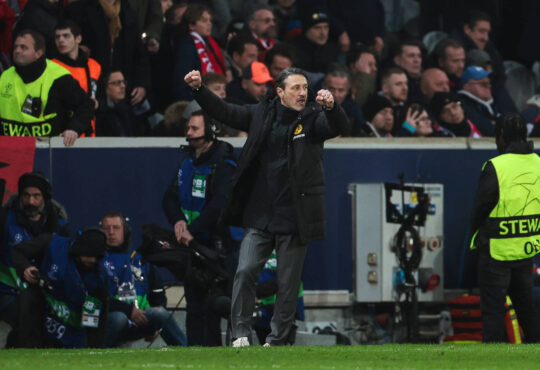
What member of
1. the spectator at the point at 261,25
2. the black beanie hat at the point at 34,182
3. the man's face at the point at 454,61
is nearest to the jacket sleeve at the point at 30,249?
the black beanie hat at the point at 34,182

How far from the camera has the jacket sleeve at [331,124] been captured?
10.1 meters

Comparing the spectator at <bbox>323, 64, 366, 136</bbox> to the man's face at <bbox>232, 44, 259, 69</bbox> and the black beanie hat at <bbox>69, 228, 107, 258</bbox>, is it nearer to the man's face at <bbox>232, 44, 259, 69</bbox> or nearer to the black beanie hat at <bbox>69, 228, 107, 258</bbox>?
the man's face at <bbox>232, 44, 259, 69</bbox>

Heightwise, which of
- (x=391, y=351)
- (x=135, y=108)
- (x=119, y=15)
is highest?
(x=119, y=15)

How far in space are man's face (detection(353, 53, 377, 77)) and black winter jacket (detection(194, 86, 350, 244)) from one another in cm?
611

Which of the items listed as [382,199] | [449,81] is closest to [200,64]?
[382,199]

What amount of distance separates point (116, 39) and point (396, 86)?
3.35m

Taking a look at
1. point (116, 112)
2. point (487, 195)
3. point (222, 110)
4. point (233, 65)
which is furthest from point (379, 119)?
point (222, 110)

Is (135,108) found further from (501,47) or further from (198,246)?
(501,47)

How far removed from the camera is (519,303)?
12.3m

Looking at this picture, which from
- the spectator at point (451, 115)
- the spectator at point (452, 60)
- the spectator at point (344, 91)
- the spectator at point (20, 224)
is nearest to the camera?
the spectator at point (20, 224)

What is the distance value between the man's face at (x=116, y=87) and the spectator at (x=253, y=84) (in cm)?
118

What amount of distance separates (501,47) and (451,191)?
18.5 feet

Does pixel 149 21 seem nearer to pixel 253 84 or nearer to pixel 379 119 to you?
pixel 253 84

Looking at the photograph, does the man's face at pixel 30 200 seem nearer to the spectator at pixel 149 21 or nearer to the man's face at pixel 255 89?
the spectator at pixel 149 21
